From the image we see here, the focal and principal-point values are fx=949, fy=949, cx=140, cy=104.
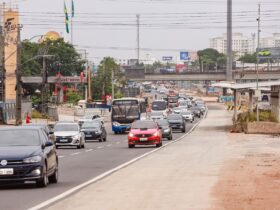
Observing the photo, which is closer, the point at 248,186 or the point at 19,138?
the point at 248,186

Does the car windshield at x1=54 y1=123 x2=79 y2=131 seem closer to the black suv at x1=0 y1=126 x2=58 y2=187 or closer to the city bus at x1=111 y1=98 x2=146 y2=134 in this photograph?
the city bus at x1=111 y1=98 x2=146 y2=134

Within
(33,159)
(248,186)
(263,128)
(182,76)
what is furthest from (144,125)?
(182,76)

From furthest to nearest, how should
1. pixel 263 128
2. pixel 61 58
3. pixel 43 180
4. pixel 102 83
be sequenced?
pixel 61 58 → pixel 102 83 → pixel 263 128 → pixel 43 180

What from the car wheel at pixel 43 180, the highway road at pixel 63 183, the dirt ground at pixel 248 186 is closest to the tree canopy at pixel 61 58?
the highway road at pixel 63 183

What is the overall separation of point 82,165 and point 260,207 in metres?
16.7

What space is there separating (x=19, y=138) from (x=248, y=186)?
219 inches

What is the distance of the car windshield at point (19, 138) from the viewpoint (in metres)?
22.5

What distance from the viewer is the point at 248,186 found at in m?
22.2

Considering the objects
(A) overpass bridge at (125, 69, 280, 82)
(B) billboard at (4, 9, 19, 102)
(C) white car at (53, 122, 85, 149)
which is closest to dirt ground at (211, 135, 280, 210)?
(C) white car at (53, 122, 85, 149)

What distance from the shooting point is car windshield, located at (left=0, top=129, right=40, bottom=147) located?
2255cm

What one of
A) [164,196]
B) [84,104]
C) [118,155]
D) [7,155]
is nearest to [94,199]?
[164,196]

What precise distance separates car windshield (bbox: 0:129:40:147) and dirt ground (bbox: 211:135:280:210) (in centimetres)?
448

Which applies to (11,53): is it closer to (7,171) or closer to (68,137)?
(68,137)

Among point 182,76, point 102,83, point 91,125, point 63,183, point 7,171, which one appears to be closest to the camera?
point 7,171
